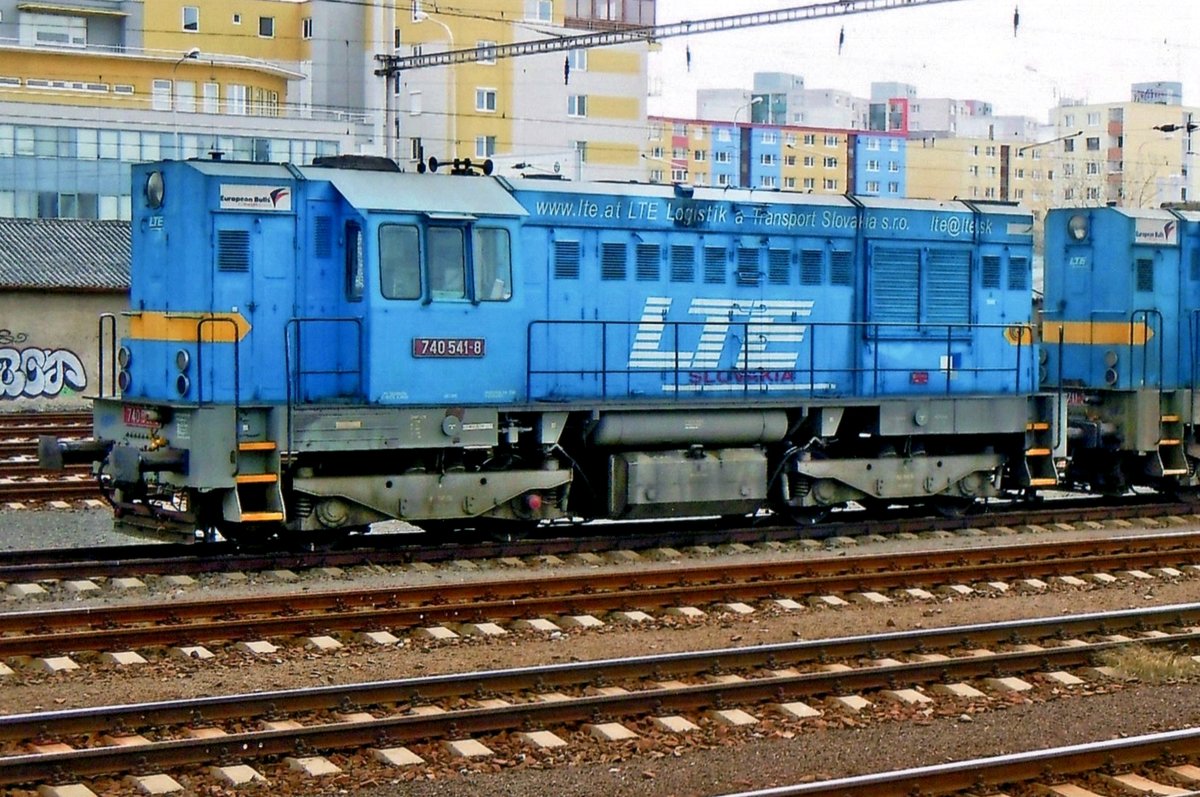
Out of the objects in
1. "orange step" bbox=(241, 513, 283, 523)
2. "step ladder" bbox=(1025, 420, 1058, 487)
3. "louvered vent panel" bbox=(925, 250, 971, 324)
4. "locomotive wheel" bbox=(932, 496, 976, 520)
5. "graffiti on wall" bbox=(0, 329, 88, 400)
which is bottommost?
"locomotive wheel" bbox=(932, 496, 976, 520)

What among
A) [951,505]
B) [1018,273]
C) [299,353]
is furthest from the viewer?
[1018,273]

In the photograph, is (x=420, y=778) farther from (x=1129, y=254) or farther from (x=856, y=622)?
(x=1129, y=254)

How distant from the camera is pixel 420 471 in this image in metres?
13.8

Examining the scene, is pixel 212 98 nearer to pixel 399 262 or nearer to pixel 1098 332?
pixel 1098 332

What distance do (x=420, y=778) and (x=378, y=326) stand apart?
6410mm

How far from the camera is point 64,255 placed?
35.8 meters

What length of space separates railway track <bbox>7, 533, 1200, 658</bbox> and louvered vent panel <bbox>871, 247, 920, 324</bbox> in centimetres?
316

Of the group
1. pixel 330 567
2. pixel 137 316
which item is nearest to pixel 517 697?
pixel 330 567

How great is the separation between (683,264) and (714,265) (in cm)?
36

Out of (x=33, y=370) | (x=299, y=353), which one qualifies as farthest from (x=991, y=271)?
(x=33, y=370)

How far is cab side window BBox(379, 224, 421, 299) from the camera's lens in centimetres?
1339

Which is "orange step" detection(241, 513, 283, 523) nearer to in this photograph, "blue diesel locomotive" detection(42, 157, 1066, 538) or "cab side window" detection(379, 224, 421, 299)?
"blue diesel locomotive" detection(42, 157, 1066, 538)

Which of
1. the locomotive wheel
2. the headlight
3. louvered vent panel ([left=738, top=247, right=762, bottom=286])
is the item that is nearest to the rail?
louvered vent panel ([left=738, top=247, right=762, bottom=286])

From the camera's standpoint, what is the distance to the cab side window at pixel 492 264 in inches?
547
